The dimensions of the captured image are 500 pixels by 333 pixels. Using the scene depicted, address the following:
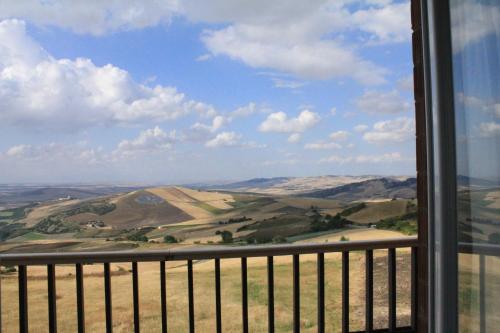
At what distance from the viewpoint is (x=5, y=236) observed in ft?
8.95

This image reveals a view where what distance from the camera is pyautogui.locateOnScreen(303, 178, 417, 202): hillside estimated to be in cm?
319

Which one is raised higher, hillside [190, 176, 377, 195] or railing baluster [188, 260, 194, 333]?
hillside [190, 176, 377, 195]

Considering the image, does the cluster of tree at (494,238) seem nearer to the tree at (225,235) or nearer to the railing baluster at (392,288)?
the railing baluster at (392,288)

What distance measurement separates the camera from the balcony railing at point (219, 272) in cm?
211

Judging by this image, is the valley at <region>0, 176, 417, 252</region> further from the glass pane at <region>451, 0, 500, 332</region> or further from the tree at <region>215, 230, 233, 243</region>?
the glass pane at <region>451, 0, 500, 332</region>

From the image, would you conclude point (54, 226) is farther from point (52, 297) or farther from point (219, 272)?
point (219, 272)

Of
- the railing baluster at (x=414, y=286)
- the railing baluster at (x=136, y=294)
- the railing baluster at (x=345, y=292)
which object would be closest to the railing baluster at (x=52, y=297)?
the railing baluster at (x=136, y=294)

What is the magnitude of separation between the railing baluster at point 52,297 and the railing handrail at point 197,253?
Answer: 85 millimetres

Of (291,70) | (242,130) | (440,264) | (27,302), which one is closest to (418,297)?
(440,264)

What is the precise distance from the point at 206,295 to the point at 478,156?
1.86 m

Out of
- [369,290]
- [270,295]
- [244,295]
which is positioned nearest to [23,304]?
[244,295]

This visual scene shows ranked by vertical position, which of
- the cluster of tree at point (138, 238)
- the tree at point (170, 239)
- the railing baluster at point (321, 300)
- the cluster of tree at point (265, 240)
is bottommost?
the railing baluster at point (321, 300)

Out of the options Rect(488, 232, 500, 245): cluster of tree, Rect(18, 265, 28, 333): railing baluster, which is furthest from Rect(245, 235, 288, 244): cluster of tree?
Rect(488, 232, 500, 245): cluster of tree

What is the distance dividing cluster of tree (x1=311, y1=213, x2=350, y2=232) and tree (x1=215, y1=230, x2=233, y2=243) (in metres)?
0.66
